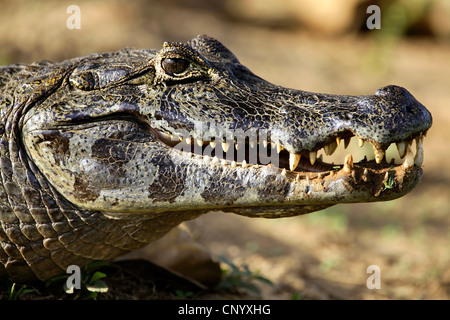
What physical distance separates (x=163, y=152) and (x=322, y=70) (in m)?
7.07

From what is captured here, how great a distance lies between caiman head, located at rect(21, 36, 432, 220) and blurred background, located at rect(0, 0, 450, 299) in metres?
1.45

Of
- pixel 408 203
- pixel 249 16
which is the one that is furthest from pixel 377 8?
pixel 408 203

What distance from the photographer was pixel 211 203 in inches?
111

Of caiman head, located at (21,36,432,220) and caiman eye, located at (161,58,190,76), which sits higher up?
caiman eye, located at (161,58,190,76)

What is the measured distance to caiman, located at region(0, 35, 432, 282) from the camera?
2.69m

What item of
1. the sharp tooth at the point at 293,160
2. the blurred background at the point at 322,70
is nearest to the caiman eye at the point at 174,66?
the sharp tooth at the point at 293,160

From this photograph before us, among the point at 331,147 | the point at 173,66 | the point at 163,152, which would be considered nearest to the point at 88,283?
the point at 163,152

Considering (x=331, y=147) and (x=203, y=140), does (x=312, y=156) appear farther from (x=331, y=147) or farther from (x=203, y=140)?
(x=203, y=140)

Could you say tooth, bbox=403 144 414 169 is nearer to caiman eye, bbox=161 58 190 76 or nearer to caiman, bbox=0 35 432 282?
caiman, bbox=0 35 432 282

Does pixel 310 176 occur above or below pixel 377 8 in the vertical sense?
below

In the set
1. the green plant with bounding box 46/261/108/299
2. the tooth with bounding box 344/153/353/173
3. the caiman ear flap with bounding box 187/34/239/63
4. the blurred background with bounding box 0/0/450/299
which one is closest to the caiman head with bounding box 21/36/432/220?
the tooth with bounding box 344/153/353/173

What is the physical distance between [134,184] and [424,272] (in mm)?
3376
